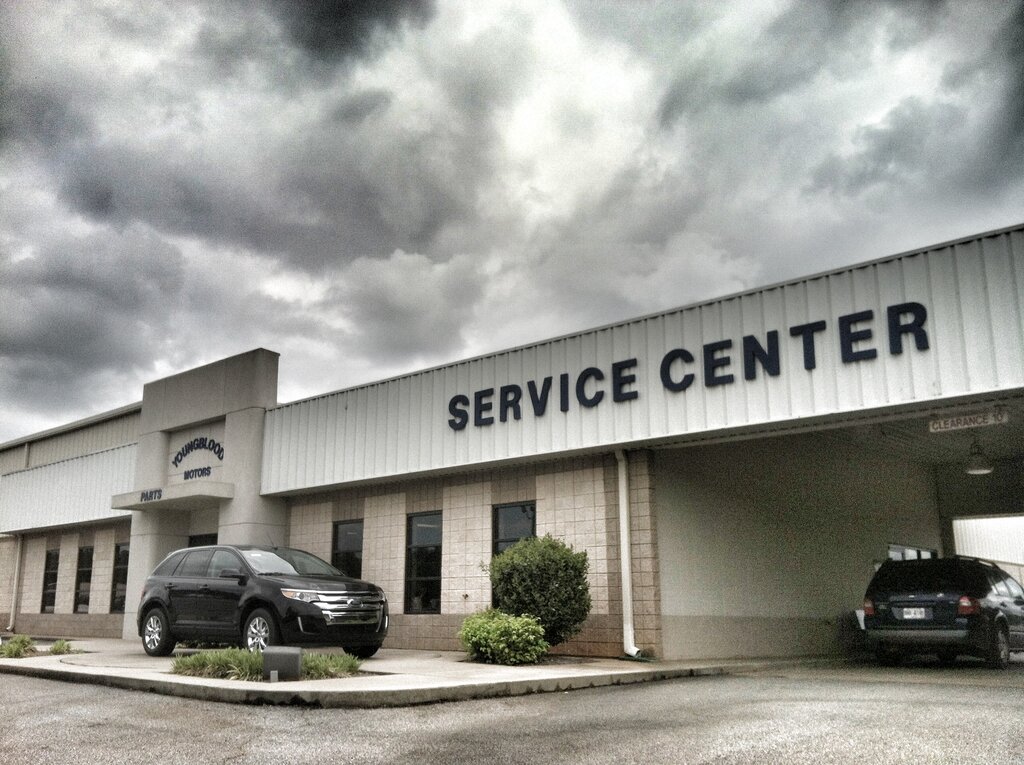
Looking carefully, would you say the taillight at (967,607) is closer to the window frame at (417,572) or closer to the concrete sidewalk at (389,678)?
the concrete sidewalk at (389,678)

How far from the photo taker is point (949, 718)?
7562 millimetres

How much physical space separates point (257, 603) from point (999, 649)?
11.0 metres

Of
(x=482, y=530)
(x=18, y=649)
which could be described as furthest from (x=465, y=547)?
(x=18, y=649)

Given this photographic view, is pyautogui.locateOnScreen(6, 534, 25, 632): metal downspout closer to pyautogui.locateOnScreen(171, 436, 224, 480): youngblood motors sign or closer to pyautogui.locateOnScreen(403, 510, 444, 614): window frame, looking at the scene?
Result: pyautogui.locateOnScreen(171, 436, 224, 480): youngblood motors sign

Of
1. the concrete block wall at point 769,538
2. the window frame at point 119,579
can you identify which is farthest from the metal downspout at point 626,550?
the window frame at point 119,579

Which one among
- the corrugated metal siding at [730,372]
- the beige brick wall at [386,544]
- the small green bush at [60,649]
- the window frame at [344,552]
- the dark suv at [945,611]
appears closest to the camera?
the corrugated metal siding at [730,372]

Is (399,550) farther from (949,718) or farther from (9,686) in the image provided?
(949,718)

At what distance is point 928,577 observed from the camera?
560 inches

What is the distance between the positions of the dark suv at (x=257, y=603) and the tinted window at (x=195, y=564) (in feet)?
0.04

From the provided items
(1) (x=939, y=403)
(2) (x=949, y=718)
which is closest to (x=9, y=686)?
(2) (x=949, y=718)

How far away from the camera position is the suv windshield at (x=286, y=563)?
13445 mm

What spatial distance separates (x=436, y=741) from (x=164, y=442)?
704 inches

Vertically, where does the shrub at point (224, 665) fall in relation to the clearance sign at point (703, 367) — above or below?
below

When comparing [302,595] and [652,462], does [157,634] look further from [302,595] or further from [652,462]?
[652,462]
